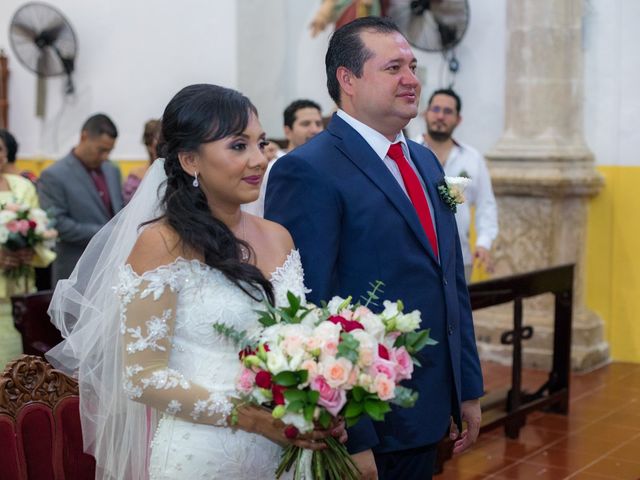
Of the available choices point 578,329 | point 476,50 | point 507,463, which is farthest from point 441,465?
point 476,50

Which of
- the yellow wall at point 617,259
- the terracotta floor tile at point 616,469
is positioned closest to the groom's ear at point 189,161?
the terracotta floor tile at point 616,469

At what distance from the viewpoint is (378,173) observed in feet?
10.1

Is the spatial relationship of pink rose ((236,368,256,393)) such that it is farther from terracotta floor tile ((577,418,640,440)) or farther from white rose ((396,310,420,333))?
terracotta floor tile ((577,418,640,440))

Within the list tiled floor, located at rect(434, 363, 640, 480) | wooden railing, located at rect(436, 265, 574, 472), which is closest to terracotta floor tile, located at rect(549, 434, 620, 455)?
tiled floor, located at rect(434, 363, 640, 480)

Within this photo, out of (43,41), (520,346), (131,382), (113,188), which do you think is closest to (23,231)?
(113,188)

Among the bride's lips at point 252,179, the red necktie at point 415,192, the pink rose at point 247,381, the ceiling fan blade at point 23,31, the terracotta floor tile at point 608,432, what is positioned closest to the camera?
the pink rose at point 247,381

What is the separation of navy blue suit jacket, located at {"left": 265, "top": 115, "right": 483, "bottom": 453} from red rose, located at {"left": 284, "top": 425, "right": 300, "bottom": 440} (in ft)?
1.43

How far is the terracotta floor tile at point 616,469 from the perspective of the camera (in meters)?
5.53

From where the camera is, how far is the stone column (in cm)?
788

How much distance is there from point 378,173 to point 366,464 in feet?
2.76

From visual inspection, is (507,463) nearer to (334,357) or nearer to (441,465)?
(441,465)

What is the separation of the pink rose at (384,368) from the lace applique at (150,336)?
0.54m

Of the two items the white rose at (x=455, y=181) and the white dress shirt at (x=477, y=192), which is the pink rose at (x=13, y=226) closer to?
the white dress shirt at (x=477, y=192)

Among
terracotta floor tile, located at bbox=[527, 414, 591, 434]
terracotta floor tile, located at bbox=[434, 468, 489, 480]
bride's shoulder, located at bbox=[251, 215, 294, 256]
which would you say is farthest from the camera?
terracotta floor tile, located at bbox=[527, 414, 591, 434]
